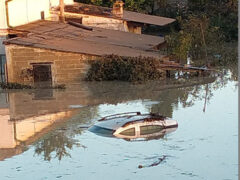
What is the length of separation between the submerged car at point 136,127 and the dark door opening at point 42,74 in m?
9.31

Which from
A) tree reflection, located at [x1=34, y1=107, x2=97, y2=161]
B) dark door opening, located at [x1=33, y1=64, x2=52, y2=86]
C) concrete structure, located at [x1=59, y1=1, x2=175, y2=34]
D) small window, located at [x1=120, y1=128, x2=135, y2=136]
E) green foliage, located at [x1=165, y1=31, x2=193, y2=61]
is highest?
concrete structure, located at [x1=59, y1=1, x2=175, y2=34]

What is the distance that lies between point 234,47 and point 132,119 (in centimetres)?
2103

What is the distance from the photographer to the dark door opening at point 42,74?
23.3m

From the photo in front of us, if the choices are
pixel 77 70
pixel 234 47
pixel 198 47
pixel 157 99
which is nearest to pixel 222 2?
pixel 234 47

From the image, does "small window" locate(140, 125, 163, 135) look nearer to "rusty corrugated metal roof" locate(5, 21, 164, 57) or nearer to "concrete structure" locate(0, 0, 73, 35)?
"rusty corrugated metal roof" locate(5, 21, 164, 57)

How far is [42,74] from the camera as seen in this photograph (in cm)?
2348

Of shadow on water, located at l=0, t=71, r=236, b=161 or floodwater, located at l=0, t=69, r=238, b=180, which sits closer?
floodwater, located at l=0, t=69, r=238, b=180

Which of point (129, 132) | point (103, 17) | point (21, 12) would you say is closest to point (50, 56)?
point (21, 12)

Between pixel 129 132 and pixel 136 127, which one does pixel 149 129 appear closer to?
pixel 136 127

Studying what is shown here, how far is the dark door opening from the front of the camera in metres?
23.3

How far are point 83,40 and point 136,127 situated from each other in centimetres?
1277

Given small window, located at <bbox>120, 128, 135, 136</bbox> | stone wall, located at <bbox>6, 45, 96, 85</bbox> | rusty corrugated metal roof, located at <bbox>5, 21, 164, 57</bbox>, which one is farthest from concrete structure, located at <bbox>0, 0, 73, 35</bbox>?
small window, located at <bbox>120, 128, 135, 136</bbox>

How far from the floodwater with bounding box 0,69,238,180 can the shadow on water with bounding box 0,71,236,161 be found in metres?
0.03

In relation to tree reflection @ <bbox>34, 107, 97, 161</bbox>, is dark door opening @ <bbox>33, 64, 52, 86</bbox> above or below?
above
